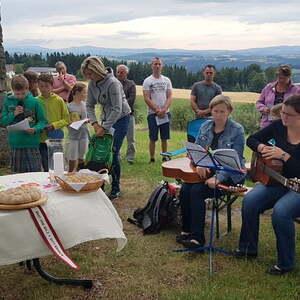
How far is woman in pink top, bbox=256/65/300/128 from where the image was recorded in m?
6.54

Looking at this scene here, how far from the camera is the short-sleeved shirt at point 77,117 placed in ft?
20.9

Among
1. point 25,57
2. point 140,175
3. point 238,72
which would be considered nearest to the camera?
point 140,175

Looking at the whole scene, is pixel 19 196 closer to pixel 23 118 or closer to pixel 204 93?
pixel 23 118

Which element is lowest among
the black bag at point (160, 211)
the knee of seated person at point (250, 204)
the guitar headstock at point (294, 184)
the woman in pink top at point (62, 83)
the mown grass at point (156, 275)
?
the mown grass at point (156, 275)

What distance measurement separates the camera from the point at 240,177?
4340mm

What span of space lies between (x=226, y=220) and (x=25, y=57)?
22.8 m

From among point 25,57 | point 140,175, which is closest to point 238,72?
point 25,57

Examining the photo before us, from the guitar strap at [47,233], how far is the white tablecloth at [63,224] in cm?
3

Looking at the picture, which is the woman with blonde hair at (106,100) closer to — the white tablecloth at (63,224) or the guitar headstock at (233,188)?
the guitar headstock at (233,188)

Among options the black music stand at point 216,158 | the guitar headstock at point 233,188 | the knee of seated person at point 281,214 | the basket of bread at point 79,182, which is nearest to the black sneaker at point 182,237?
the black music stand at point 216,158

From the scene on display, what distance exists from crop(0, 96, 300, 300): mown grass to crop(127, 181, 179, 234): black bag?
111 millimetres

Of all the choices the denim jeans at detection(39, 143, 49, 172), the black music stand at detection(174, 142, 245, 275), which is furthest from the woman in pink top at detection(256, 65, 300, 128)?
the denim jeans at detection(39, 143, 49, 172)

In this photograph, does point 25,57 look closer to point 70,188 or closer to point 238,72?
point 238,72

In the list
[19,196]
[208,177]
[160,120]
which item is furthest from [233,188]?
[160,120]
